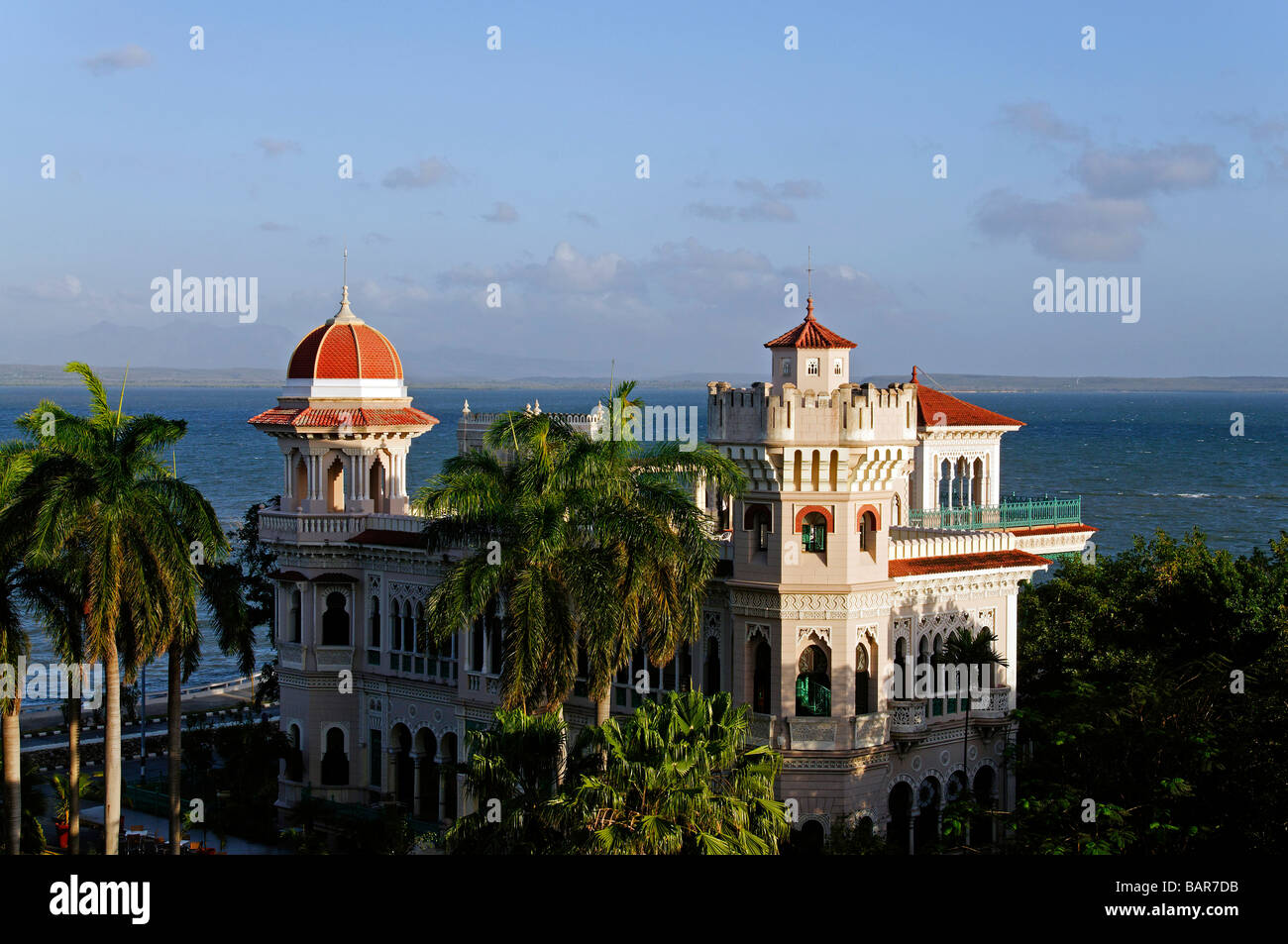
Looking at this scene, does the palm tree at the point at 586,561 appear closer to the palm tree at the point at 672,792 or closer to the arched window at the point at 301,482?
the palm tree at the point at 672,792

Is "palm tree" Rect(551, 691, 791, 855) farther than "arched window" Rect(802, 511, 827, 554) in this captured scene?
No

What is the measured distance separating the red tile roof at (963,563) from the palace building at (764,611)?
7 cm

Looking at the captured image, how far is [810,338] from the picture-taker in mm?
34219

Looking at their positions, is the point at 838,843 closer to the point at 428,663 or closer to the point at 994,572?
the point at 994,572

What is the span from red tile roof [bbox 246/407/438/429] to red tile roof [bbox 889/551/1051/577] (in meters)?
12.7

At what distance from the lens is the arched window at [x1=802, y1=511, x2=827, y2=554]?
33.1 m

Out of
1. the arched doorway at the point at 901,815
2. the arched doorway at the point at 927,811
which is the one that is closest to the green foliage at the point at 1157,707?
the arched doorway at the point at 927,811

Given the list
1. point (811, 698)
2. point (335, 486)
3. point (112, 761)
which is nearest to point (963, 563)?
point (811, 698)

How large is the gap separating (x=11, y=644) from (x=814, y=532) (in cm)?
1434

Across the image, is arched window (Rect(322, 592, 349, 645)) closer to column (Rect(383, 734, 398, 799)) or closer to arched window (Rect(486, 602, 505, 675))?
column (Rect(383, 734, 398, 799))

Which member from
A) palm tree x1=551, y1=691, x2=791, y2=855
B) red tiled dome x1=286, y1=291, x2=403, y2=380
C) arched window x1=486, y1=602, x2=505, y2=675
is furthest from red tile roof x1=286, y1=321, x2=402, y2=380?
palm tree x1=551, y1=691, x2=791, y2=855

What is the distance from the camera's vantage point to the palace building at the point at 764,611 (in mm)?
32812

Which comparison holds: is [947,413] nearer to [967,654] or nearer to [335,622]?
[967,654]
